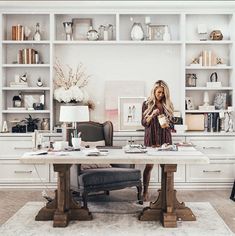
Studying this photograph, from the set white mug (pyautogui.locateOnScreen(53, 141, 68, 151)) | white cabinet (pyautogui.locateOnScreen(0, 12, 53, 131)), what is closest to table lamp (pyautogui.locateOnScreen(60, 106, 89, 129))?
white mug (pyautogui.locateOnScreen(53, 141, 68, 151))

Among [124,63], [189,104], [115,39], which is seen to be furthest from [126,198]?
[115,39]

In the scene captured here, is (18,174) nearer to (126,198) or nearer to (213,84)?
(126,198)

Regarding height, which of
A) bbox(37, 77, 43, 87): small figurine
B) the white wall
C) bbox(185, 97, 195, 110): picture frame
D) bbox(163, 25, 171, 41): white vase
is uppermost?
bbox(163, 25, 171, 41): white vase

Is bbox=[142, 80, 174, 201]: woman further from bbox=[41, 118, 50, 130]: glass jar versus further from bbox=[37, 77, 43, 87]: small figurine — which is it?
bbox=[37, 77, 43, 87]: small figurine

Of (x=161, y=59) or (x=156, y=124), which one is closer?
(x=156, y=124)

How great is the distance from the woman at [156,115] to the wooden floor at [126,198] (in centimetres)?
52

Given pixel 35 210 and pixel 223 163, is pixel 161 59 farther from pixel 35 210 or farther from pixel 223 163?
pixel 35 210

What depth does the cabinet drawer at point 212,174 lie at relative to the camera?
6090 millimetres

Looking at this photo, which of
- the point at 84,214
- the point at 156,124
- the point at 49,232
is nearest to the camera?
the point at 49,232

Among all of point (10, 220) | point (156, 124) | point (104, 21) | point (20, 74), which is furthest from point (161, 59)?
point (10, 220)

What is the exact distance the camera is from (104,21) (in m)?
6.53

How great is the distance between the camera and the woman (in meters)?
5.28

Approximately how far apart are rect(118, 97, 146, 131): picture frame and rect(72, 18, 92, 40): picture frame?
114cm

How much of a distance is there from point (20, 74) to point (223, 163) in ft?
10.8
